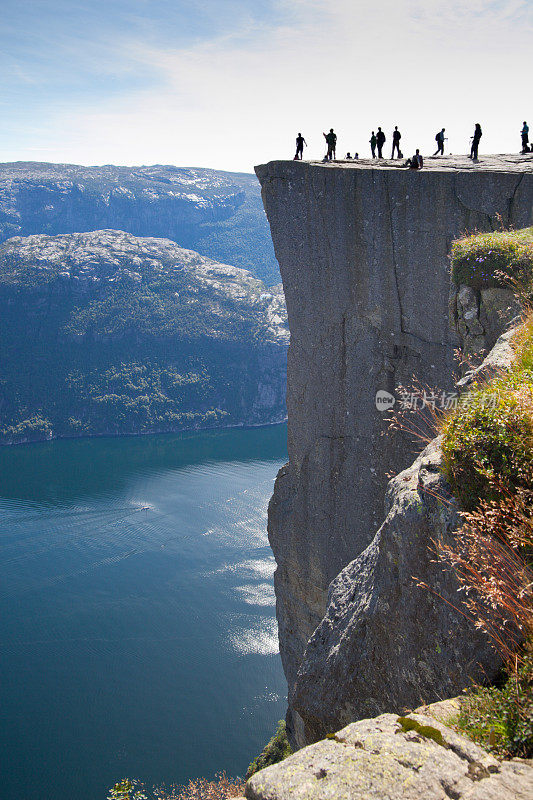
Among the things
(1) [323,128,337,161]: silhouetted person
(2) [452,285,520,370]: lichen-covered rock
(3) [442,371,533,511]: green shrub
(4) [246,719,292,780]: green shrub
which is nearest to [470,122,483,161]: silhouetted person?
(1) [323,128,337,161]: silhouetted person

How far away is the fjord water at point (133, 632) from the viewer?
1291 inches

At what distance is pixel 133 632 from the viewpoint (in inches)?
1788

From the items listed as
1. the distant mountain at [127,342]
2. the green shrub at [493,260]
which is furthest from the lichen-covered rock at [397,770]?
the distant mountain at [127,342]

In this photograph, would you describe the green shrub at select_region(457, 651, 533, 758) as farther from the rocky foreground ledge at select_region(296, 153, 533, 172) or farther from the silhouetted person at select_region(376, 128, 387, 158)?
the silhouetted person at select_region(376, 128, 387, 158)

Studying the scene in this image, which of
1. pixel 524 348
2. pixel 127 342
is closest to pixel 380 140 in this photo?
pixel 524 348

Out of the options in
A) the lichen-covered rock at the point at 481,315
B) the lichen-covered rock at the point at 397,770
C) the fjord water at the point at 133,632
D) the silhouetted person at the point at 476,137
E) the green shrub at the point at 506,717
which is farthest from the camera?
the fjord water at the point at 133,632

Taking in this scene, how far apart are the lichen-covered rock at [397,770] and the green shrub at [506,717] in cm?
10

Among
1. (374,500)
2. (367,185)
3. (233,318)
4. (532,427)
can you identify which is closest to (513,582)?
(532,427)

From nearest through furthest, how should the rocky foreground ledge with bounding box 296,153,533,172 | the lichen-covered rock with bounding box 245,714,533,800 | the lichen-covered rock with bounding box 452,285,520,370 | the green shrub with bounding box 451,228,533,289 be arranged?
the lichen-covered rock with bounding box 245,714,533,800 → the lichen-covered rock with bounding box 452,285,520,370 → the green shrub with bounding box 451,228,533,289 → the rocky foreground ledge with bounding box 296,153,533,172

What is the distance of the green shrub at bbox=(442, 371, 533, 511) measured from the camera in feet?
14.1

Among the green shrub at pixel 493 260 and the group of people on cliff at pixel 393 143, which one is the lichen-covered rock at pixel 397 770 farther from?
the group of people on cliff at pixel 393 143

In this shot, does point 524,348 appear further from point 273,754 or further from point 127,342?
point 127,342

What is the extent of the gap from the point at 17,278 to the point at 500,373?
180 metres

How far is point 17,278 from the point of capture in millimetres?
164750
